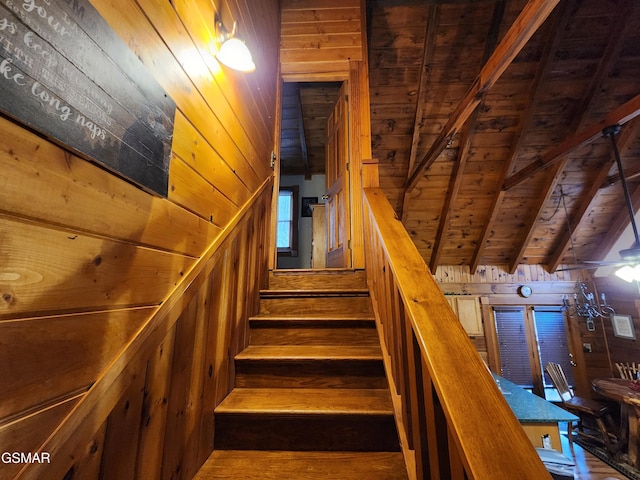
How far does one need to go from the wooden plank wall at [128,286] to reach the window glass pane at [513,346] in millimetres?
5890

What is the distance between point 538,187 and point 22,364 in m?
5.99

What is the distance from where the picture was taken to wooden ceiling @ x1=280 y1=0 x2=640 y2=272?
3395 mm

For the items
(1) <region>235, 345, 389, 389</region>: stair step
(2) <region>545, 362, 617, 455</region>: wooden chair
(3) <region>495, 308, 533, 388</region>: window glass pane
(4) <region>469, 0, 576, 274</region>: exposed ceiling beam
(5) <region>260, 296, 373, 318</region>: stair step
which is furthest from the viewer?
(3) <region>495, 308, 533, 388</region>: window glass pane

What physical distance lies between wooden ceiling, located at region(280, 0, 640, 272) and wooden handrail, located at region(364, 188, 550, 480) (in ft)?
7.75

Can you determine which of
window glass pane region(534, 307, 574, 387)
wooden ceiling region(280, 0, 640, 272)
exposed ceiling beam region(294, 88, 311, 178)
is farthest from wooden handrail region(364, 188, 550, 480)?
window glass pane region(534, 307, 574, 387)

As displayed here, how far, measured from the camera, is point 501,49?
88.1 inches

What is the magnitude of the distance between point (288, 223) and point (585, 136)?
14.7 ft

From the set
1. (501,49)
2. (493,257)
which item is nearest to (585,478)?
(493,257)

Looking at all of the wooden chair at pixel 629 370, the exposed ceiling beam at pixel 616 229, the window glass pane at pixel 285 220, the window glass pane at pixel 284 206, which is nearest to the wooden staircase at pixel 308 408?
the window glass pane at pixel 285 220

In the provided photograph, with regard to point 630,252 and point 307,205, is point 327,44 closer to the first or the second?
point 307,205

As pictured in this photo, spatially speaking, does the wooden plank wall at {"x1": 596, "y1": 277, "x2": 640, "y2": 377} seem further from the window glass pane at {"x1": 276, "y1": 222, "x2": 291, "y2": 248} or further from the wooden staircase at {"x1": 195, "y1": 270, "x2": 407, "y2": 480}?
the window glass pane at {"x1": 276, "y1": 222, "x2": 291, "y2": 248}

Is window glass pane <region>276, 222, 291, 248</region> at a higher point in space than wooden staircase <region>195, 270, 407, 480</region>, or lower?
higher

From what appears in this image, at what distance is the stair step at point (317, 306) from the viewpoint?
2037 millimetres

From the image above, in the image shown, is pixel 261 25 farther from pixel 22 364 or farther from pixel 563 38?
pixel 563 38
